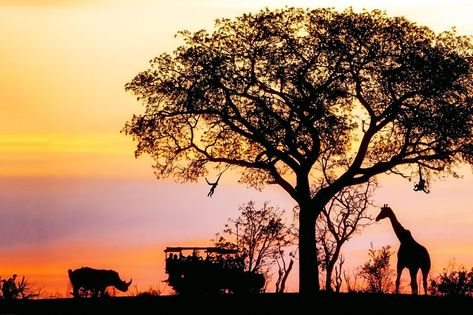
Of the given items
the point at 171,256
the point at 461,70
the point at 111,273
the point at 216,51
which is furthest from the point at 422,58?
the point at 111,273

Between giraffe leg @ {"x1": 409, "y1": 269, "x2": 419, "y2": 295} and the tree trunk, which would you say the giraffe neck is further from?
the tree trunk

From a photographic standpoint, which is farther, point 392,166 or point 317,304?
point 392,166

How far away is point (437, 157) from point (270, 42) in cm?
989

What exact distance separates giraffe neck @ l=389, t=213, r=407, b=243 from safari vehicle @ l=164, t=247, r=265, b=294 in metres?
7.52

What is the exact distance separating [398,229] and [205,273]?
9.23 m

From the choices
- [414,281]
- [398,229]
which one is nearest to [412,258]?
[414,281]

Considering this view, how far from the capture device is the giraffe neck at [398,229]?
40562mm

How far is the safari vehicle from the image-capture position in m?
41.5

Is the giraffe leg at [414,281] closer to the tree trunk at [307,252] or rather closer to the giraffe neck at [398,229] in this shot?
the giraffe neck at [398,229]

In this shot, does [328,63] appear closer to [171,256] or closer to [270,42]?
[270,42]

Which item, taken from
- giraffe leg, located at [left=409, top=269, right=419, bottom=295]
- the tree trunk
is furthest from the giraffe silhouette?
the tree trunk

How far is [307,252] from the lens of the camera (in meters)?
42.4

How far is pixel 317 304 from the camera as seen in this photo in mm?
32312

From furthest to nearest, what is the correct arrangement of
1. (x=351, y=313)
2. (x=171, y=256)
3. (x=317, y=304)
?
1. (x=171, y=256)
2. (x=317, y=304)
3. (x=351, y=313)
